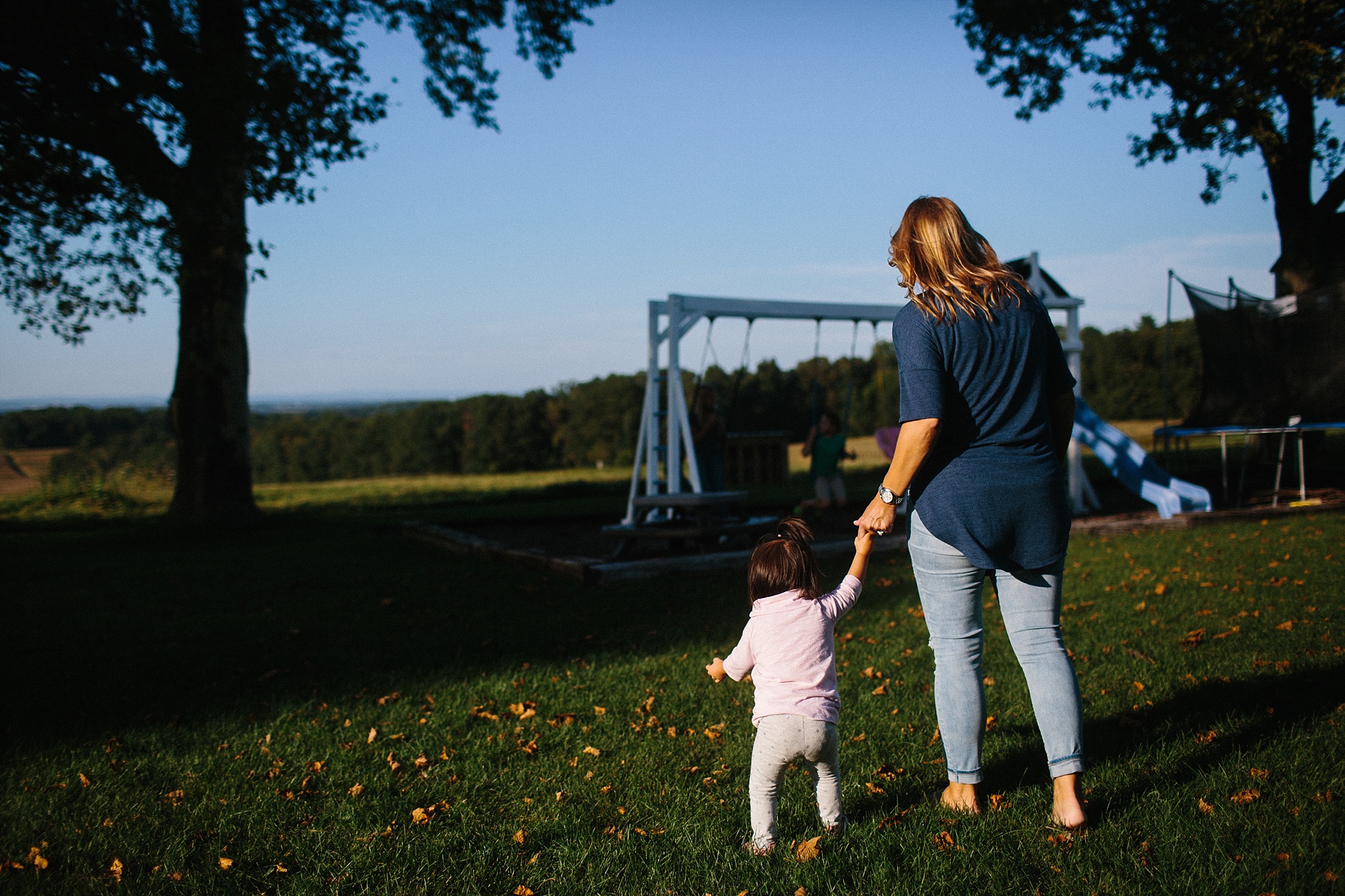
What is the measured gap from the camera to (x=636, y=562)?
7.36 m

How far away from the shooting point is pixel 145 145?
292 inches

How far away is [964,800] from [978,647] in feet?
1.59

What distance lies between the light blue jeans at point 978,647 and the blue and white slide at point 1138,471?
725 cm

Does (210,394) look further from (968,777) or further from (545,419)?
(545,419)

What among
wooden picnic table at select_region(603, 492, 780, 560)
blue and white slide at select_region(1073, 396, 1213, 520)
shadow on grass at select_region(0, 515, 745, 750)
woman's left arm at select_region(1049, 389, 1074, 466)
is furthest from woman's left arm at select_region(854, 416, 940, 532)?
blue and white slide at select_region(1073, 396, 1213, 520)

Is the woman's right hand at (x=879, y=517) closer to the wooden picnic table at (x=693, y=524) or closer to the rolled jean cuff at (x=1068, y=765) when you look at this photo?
the rolled jean cuff at (x=1068, y=765)

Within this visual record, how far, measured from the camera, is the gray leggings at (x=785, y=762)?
7.57 ft

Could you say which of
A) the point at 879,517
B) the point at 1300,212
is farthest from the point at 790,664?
the point at 1300,212

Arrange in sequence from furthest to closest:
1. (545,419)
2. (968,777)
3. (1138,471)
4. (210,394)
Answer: (545,419) → (210,394) → (1138,471) → (968,777)

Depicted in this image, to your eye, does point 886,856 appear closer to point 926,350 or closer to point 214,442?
point 926,350

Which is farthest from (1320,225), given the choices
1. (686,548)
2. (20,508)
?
(20,508)

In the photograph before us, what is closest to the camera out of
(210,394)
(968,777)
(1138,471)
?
(968,777)

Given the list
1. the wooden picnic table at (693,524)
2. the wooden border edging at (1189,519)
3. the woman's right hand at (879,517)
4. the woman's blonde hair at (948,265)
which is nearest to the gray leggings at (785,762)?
the woman's right hand at (879,517)

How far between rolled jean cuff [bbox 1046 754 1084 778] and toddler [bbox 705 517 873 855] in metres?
0.61
